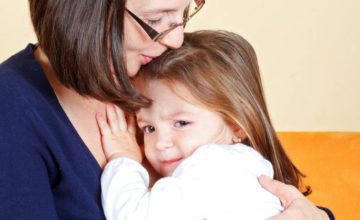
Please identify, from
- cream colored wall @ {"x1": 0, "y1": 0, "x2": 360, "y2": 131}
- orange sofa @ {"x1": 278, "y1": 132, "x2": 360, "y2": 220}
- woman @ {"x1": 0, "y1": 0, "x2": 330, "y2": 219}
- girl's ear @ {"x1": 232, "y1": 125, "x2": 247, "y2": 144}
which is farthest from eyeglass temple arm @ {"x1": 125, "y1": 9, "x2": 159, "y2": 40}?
cream colored wall @ {"x1": 0, "y1": 0, "x2": 360, "y2": 131}

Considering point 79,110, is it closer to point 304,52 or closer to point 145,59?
point 145,59

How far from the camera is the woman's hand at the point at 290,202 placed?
135 cm

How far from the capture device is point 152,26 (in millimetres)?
1263

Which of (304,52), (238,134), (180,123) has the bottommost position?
(304,52)

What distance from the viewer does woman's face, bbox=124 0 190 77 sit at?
48.5 inches

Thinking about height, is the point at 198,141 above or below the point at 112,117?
below

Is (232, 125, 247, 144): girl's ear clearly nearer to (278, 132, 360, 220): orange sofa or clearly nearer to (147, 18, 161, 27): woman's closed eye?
(147, 18, 161, 27): woman's closed eye

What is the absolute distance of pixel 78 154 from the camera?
127 centimetres

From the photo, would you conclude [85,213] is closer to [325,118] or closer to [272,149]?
[272,149]

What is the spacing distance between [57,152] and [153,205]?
0.22 metres

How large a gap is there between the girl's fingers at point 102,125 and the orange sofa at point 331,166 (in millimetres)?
862

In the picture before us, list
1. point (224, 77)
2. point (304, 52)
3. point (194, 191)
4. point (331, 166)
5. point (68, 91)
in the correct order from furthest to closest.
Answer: point (304, 52)
point (331, 166)
point (224, 77)
point (68, 91)
point (194, 191)

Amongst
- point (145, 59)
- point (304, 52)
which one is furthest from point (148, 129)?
point (304, 52)

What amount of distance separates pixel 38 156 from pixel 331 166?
3.82ft
